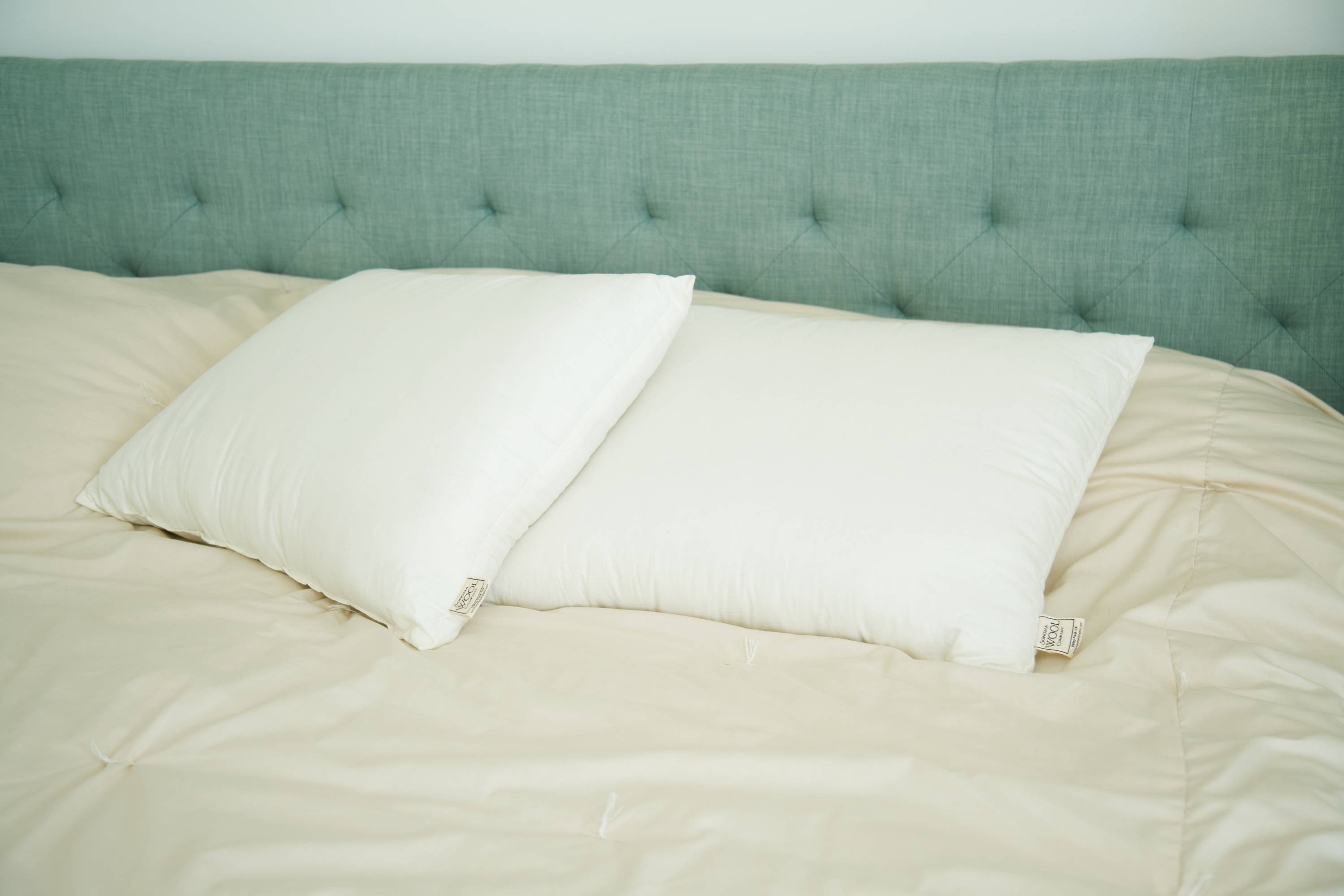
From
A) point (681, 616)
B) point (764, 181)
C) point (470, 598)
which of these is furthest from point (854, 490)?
point (764, 181)

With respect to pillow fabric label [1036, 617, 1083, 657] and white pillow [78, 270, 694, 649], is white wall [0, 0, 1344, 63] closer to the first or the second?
white pillow [78, 270, 694, 649]

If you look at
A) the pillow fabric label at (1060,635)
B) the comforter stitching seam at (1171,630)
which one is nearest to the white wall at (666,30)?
the comforter stitching seam at (1171,630)

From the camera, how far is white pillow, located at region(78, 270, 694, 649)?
35.4 inches

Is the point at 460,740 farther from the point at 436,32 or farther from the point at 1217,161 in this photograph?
the point at 436,32

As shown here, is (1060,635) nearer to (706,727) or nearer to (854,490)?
(854,490)

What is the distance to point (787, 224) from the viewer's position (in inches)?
52.5

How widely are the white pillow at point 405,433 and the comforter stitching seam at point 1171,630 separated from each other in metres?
0.57

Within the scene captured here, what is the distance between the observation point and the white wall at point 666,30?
122 centimetres

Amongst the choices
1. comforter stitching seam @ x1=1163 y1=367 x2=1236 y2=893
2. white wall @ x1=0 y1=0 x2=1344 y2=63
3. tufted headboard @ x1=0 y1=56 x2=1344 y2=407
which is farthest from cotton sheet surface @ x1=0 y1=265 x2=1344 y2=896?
white wall @ x1=0 y1=0 x2=1344 y2=63

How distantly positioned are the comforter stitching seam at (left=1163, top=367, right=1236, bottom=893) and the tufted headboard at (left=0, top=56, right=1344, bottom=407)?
0.18 meters

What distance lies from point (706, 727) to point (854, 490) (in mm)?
270

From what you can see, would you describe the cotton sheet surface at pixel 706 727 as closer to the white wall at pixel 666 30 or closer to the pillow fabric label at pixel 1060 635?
the pillow fabric label at pixel 1060 635

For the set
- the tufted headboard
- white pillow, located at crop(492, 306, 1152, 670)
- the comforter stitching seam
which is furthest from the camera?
the tufted headboard

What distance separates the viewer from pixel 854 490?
882 mm
